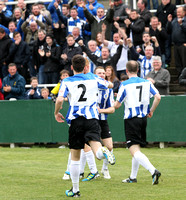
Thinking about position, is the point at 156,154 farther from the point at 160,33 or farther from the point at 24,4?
the point at 24,4

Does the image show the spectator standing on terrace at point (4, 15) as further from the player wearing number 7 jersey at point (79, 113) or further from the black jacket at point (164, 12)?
the player wearing number 7 jersey at point (79, 113)

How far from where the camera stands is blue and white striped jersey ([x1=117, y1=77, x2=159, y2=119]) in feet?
28.3

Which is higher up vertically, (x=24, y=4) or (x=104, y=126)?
(x=24, y=4)

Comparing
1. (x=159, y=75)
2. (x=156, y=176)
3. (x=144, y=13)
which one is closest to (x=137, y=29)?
(x=144, y=13)

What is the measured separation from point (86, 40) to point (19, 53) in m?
2.40

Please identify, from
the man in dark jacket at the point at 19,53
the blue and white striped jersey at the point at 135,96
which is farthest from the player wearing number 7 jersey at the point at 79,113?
the man in dark jacket at the point at 19,53

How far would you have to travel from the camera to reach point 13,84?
Result: 1600cm

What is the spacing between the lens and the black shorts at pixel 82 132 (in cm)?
735

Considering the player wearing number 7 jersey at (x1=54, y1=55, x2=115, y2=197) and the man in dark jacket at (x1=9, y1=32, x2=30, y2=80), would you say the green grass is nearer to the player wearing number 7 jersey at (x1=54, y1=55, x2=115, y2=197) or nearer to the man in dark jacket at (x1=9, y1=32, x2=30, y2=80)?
the player wearing number 7 jersey at (x1=54, y1=55, x2=115, y2=197)

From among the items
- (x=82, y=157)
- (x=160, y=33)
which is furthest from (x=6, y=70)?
(x=82, y=157)

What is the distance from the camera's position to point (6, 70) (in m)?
17.5

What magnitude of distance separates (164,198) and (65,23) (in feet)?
37.2

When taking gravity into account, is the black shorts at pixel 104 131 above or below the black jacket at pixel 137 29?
below

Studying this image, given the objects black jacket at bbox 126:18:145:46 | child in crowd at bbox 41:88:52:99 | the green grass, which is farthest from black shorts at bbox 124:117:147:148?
black jacket at bbox 126:18:145:46
